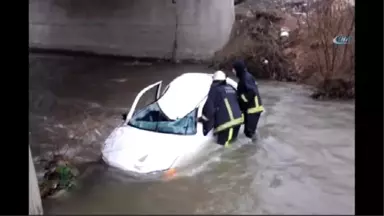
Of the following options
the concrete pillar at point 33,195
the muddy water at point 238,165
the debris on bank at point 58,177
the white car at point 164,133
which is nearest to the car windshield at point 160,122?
the white car at point 164,133

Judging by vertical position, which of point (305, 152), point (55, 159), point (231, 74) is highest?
point (231, 74)

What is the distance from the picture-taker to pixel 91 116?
8.97 ft

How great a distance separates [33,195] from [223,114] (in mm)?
692

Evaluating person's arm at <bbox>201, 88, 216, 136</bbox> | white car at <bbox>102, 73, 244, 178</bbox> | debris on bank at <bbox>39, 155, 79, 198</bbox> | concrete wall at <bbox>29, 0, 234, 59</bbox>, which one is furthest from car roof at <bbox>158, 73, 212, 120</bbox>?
debris on bank at <bbox>39, 155, 79, 198</bbox>

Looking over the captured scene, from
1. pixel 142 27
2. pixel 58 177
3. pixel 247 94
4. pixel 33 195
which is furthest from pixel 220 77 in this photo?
pixel 142 27

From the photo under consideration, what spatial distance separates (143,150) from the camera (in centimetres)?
169

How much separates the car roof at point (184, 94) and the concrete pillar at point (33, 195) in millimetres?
662

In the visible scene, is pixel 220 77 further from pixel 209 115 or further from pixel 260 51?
pixel 260 51

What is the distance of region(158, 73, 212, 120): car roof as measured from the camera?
6.80 feet

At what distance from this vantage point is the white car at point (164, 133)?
64.9 inches

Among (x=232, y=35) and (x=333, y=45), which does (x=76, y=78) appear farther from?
(x=333, y=45)

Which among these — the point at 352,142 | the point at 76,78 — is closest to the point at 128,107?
the point at 76,78

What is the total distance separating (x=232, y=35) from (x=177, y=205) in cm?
206
